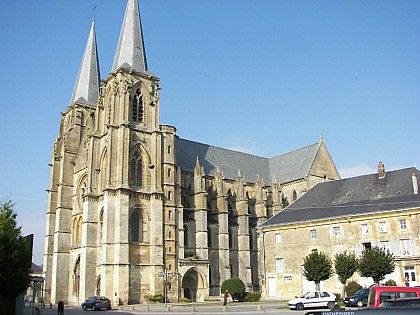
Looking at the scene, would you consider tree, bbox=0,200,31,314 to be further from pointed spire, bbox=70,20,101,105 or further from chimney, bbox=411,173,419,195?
pointed spire, bbox=70,20,101,105

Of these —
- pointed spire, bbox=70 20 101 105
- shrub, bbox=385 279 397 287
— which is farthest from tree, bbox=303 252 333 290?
pointed spire, bbox=70 20 101 105

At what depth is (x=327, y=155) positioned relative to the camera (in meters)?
60.7

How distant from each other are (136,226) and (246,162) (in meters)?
23.1

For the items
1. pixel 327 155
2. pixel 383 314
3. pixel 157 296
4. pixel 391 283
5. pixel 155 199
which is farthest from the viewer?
pixel 327 155

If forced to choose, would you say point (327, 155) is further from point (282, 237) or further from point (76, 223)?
point (76, 223)

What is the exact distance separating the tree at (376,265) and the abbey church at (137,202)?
16990 millimetres

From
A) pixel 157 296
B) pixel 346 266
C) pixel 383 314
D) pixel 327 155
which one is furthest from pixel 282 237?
pixel 383 314

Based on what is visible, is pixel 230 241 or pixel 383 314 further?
pixel 230 241

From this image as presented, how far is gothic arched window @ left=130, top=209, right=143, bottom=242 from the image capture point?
43125mm

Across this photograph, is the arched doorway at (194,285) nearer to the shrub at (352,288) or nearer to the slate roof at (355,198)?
the slate roof at (355,198)

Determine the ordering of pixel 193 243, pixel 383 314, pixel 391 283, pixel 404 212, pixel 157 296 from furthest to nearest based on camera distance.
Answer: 1. pixel 193 243
2. pixel 157 296
3. pixel 404 212
4. pixel 391 283
5. pixel 383 314

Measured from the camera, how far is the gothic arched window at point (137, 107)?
153ft

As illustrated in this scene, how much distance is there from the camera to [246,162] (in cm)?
6259

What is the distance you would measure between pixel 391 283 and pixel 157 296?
19.7m
